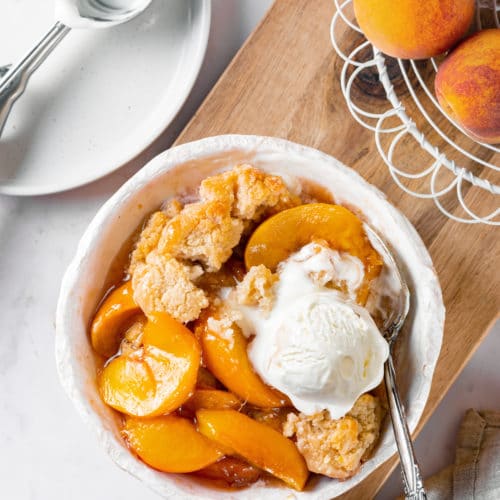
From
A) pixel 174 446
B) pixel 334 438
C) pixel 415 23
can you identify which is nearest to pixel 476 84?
pixel 415 23

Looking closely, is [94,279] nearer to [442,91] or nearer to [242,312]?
[242,312]

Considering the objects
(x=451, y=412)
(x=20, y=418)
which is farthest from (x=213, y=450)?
(x=451, y=412)

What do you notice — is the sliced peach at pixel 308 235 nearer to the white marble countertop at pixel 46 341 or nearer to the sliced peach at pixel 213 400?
the sliced peach at pixel 213 400

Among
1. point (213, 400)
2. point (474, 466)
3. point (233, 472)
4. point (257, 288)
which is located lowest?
point (474, 466)

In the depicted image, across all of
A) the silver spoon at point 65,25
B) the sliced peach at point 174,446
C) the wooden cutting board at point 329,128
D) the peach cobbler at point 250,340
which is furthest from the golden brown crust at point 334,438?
the silver spoon at point 65,25

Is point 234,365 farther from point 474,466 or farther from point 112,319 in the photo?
point 474,466
